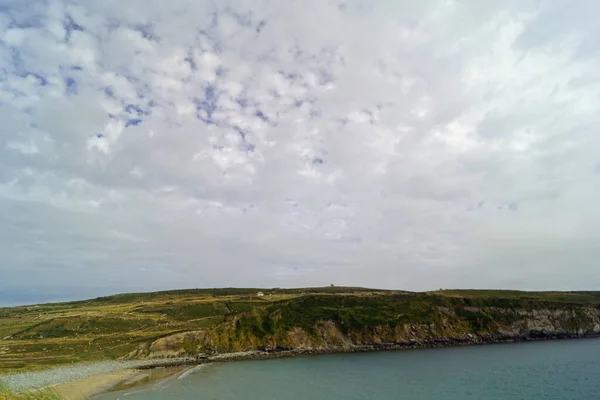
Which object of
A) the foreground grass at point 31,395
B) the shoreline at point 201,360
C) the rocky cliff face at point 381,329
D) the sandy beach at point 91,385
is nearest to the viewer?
the foreground grass at point 31,395

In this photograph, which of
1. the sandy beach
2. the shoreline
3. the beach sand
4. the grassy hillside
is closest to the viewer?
the sandy beach

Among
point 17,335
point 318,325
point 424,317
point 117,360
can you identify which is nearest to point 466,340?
point 424,317

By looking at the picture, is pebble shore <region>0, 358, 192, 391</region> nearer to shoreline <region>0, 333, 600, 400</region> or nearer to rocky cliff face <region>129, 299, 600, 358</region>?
shoreline <region>0, 333, 600, 400</region>

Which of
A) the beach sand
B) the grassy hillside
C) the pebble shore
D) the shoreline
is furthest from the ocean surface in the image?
the grassy hillside

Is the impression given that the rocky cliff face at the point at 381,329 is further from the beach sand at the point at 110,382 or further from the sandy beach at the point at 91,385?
the sandy beach at the point at 91,385

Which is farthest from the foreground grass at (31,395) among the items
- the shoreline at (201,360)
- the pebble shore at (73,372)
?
the pebble shore at (73,372)

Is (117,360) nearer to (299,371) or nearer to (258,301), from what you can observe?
(299,371)
